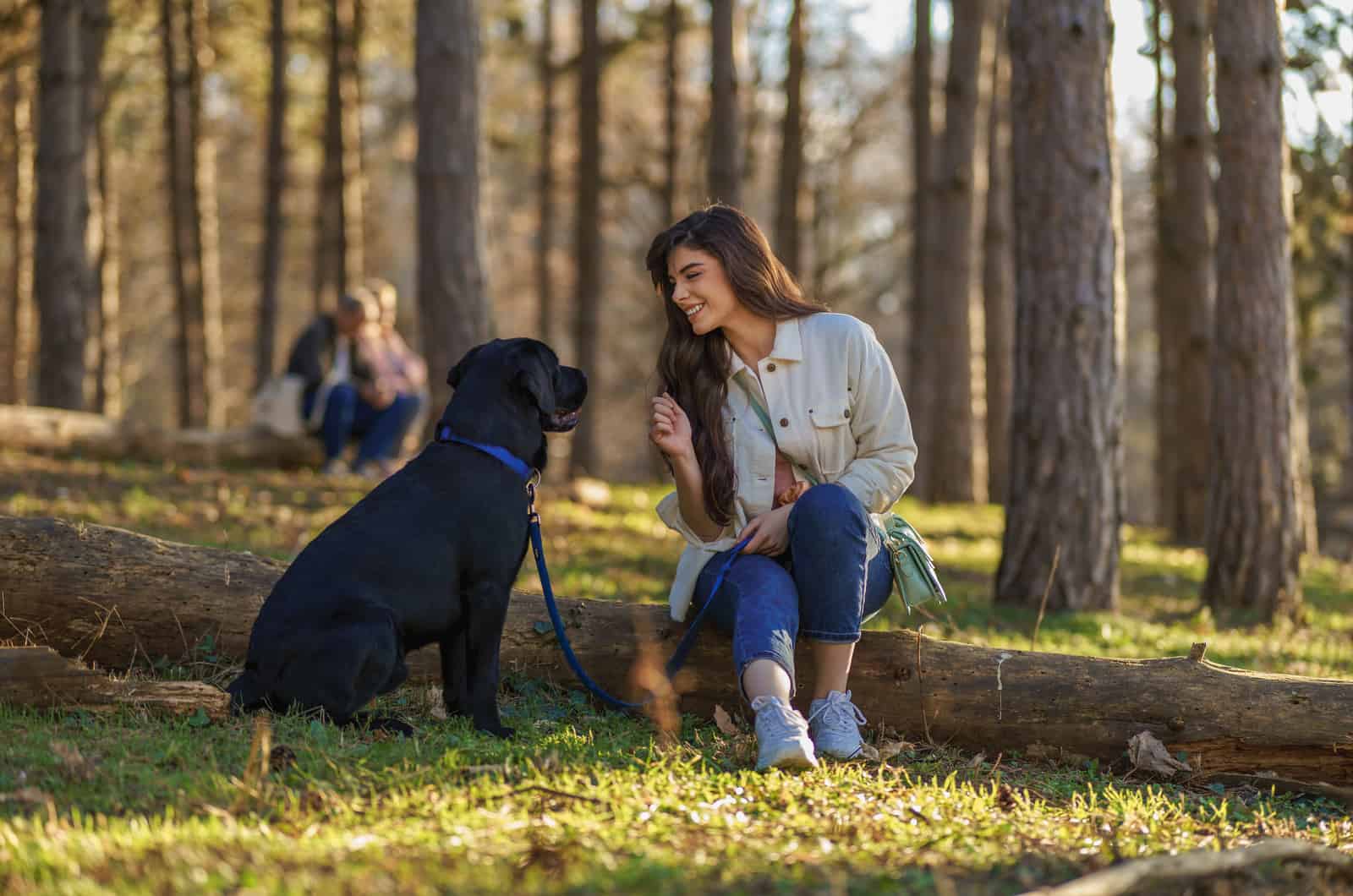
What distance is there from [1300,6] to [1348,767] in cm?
1109

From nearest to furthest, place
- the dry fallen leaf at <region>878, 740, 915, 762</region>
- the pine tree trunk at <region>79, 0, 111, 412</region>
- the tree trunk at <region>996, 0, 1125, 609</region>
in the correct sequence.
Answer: the dry fallen leaf at <region>878, 740, 915, 762</region>, the tree trunk at <region>996, 0, 1125, 609</region>, the pine tree trunk at <region>79, 0, 111, 412</region>

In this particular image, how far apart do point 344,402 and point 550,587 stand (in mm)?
7793

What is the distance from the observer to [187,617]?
530cm

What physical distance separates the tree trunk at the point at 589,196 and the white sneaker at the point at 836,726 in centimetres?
1329

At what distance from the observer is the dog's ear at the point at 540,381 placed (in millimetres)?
4922

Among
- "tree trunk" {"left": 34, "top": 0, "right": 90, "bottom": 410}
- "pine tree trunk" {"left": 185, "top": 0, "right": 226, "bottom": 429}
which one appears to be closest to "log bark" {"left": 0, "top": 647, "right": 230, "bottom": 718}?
"tree trunk" {"left": 34, "top": 0, "right": 90, "bottom": 410}

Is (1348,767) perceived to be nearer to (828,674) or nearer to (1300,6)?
(828,674)

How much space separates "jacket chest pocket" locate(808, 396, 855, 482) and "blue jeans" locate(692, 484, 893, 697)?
0.31 metres

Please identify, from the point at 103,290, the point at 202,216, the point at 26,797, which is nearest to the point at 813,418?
the point at 26,797

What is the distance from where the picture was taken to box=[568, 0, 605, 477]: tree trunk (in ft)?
59.4

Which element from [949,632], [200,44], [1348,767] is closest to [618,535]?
[949,632]

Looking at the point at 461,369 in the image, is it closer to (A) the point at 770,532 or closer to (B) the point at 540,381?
(B) the point at 540,381

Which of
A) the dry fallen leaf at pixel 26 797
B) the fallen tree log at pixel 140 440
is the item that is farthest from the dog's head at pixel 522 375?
the fallen tree log at pixel 140 440

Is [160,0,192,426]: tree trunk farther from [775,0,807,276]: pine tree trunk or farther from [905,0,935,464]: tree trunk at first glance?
[905,0,935,464]: tree trunk
